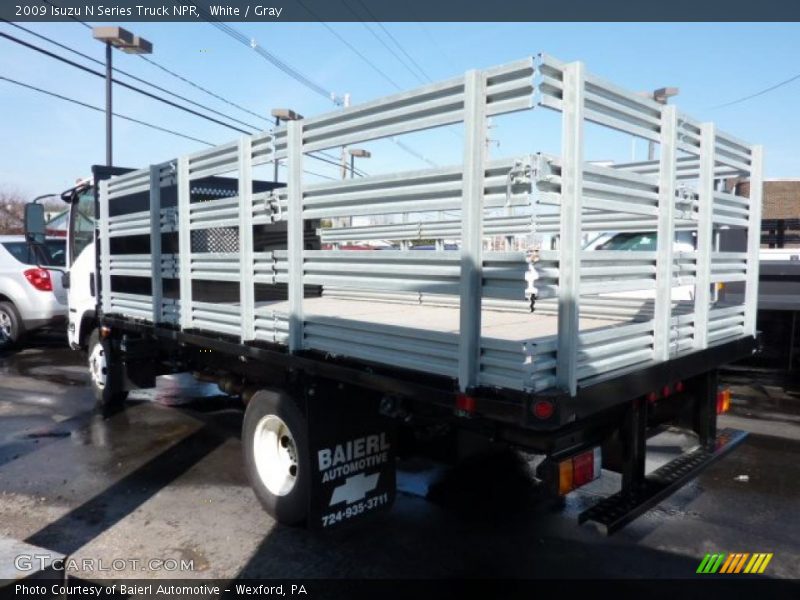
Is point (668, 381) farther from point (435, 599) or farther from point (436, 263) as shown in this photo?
point (435, 599)

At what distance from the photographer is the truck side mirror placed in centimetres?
696

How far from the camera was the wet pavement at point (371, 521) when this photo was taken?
3600mm

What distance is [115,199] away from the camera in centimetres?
575

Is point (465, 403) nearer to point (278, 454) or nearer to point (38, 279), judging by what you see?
point (278, 454)

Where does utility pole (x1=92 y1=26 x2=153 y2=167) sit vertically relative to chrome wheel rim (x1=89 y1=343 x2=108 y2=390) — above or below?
above

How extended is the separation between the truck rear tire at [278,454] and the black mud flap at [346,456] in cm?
9

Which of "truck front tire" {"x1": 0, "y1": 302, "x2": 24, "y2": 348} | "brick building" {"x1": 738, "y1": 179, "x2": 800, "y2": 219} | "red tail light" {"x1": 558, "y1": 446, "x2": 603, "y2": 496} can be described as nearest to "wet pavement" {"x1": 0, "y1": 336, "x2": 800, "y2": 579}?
"red tail light" {"x1": 558, "y1": 446, "x2": 603, "y2": 496}

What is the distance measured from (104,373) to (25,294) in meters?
5.51

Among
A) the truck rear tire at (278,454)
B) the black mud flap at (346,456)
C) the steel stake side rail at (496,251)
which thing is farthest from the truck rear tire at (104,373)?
the black mud flap at (346,456)

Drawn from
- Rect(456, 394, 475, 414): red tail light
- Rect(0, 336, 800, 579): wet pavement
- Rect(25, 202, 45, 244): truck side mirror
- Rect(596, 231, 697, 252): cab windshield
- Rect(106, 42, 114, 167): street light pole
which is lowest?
Rect(0, 336, 800, 579): wet pavement

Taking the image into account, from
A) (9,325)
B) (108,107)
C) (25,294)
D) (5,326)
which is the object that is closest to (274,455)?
(25,294)

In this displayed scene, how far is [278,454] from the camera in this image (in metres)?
4.02

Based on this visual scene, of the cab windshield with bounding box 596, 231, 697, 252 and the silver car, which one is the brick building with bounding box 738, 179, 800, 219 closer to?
the cab windshield with bounding box 596, 231, 697, 252

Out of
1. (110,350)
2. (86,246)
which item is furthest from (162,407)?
(86,246)
